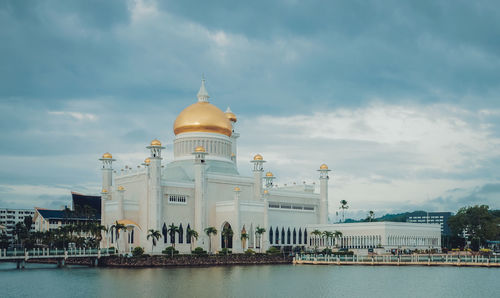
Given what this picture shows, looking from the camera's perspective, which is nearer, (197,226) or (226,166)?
(197,226)

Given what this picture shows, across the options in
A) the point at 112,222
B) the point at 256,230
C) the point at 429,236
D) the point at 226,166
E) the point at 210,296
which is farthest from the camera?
the point at 429,236

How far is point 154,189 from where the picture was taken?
74125 millimetres

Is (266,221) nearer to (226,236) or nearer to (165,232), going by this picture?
(226,236)

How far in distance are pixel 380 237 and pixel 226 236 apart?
2274 cm

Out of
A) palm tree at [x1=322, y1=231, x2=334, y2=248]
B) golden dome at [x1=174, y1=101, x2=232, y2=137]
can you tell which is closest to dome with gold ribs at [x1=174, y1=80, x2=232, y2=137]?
golden dome at [x1=174, y1=101, x2=232, y2=137]

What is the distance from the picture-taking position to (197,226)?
77.6 meters

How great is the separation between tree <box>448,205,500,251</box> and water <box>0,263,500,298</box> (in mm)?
39191

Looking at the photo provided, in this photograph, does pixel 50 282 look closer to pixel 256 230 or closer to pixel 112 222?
pixel 112 222

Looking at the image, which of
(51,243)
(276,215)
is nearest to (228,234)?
(276,215)

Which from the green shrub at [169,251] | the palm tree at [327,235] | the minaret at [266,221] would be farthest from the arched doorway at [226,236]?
the palm tree at [327,235]

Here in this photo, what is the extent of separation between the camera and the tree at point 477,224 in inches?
3888

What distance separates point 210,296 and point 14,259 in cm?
3250

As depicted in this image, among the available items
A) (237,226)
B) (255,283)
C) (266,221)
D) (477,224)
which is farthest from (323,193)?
(255,283)

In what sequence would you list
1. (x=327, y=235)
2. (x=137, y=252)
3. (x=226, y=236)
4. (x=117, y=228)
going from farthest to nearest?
(x=327, y=235) < (x=226, y=236) < (x=117, y=228) < (x=137, y=252)
